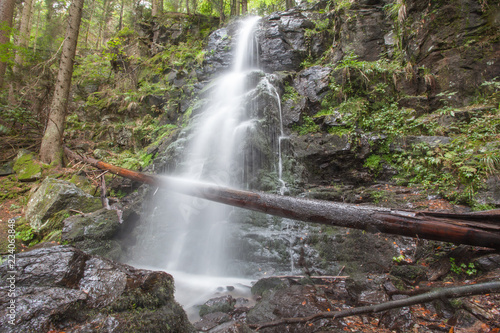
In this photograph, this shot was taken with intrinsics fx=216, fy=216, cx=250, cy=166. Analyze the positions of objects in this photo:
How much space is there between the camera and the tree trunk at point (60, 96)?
24.0ft

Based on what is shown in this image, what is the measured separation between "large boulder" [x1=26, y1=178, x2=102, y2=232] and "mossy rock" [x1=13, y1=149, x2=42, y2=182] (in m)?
1.48

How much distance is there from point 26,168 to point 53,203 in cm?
297

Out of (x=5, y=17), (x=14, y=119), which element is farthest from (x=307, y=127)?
(x=5, y=17)

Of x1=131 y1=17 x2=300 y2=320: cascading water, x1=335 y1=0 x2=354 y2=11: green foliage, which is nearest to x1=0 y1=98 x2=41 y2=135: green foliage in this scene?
x1=131 y1=17 x2=300 y2=320: cascading water

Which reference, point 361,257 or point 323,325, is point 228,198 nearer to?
point 323,325

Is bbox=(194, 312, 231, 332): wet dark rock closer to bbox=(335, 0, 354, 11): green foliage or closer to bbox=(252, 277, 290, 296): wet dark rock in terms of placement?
bbox=(252, 277, 290, 296): wet dark rock

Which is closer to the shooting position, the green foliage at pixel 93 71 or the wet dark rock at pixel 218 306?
the wet dark rock at pixel 218 306

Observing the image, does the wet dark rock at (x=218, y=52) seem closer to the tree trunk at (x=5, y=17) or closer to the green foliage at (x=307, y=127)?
the green foliage at (x=307, y=127)

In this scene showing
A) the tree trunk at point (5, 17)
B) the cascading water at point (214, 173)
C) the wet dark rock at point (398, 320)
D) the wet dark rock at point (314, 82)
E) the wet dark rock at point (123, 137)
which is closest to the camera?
the wet dark rock at point (398, 320)

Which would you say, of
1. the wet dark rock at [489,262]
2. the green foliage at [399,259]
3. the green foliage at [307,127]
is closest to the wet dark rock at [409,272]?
the green foliage at [399,259]

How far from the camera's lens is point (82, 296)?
197 centimetres

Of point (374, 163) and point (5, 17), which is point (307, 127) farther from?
point (5, 17)

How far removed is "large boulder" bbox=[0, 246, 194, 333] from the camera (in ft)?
5.62

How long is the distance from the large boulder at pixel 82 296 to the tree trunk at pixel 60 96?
23.5ft
